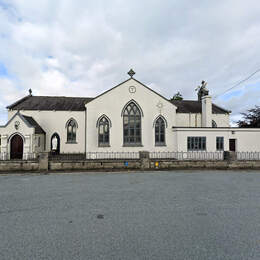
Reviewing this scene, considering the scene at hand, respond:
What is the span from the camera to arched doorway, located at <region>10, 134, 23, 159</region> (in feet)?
49.0

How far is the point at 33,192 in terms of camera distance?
6.63m

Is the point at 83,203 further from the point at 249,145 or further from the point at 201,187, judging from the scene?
the point at 249,145

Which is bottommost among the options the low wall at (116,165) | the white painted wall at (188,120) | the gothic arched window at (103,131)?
the low wall at (116,165)

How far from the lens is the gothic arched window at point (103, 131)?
1611 centimetres

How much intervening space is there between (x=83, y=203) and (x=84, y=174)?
5061 millimetres

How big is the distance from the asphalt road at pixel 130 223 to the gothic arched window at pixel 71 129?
43.1 ft

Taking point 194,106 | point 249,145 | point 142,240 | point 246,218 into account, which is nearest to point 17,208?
point 142,240

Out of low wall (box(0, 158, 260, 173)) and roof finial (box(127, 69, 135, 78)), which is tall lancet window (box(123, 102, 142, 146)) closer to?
roof finial (box(127, 69, 135, 78))

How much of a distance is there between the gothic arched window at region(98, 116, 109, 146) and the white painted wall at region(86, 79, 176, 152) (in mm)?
404

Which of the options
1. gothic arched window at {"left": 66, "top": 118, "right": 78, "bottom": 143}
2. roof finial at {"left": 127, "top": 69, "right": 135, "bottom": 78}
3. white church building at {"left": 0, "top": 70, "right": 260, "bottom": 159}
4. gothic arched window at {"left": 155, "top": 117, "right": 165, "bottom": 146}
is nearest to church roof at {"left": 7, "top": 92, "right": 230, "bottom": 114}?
gothic arched window at {"left": 66, "top": 118, "right": 78, "bottom": 143}

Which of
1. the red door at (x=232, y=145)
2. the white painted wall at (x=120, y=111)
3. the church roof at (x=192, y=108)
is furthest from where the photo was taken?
the church roof at (x=192, y=108)

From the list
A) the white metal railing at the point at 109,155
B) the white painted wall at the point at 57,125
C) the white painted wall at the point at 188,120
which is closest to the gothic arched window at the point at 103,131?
the white metal railing at the point at 109,155

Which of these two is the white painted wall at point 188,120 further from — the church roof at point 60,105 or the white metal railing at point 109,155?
the white metal railing at point 109,155

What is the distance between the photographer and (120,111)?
53.9ft
